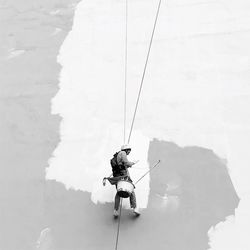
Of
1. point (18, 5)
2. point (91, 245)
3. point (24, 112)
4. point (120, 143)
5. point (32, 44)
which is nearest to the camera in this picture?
point (91, 245)

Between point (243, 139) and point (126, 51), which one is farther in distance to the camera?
point (126, 51)

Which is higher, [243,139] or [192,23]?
[192,23]

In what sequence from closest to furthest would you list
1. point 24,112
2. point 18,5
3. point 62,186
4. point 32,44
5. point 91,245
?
1. point 91,245
2. point 62,186
3. point 24,112
4. point 32,44
5. point 18,5

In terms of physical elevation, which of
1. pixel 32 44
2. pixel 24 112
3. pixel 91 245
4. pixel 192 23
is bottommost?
pixel 91 245

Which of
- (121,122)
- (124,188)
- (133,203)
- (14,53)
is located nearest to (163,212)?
(133,203)

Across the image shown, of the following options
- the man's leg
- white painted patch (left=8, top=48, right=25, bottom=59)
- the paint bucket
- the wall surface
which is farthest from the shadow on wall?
white painted patch (left=8, top=48, right=25, bottom=59)

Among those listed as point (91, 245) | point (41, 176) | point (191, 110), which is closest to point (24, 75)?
point (41, 176)

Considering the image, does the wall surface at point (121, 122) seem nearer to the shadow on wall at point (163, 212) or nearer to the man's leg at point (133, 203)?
the shadow on wall at point (163, 212)

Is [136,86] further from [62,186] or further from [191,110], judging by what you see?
[62,186]

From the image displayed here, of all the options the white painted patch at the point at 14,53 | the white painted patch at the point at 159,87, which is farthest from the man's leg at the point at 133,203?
the white painted patch at the point at 14,53
